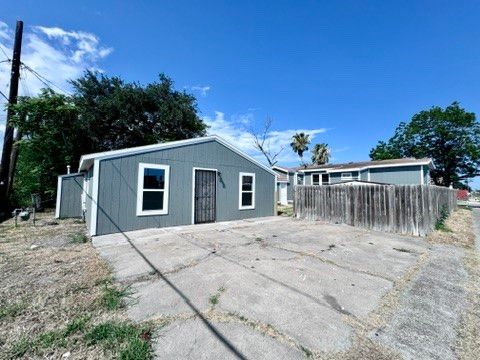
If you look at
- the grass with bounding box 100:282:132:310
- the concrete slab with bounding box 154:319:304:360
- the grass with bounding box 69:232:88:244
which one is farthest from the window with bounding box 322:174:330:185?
the concrete slab with bounding box 154:319:304:360

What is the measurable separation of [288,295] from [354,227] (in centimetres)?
688

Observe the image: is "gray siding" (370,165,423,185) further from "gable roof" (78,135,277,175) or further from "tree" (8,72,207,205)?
"tree" (8,72,207,205)

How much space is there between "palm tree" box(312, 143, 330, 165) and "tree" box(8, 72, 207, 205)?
2000 centimetres

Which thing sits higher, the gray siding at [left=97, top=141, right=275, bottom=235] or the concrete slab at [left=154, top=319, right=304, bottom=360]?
the gray siding at [left=97, top=141, right=275, bottom=235]

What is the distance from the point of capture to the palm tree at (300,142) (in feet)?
118

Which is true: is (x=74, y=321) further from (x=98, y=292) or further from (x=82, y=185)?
(x=82, y=185)

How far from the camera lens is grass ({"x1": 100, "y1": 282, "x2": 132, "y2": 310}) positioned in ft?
9.72

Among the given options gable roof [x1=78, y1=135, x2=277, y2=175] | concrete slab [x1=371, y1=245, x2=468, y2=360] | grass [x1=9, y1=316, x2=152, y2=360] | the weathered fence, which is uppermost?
gable roof [x1=78, y1=135, x2=277, y2=175]

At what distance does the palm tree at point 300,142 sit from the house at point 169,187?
2538 cm

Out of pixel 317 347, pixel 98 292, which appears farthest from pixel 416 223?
pixel 98 292

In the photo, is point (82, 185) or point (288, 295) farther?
point (82, 185)

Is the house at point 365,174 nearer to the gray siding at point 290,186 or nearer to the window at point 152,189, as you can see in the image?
the gray siding at point 290,186

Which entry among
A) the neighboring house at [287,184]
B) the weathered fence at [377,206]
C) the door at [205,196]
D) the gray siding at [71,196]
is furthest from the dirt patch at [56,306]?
the neighboring house at [287,184]

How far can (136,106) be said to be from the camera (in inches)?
798
